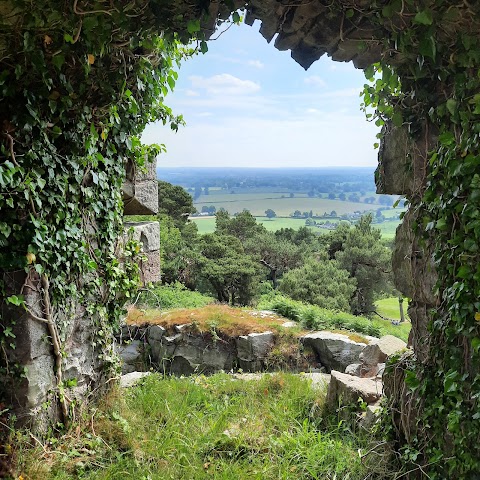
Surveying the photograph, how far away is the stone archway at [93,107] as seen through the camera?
2.13m

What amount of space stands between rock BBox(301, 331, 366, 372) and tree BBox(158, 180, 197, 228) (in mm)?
12595

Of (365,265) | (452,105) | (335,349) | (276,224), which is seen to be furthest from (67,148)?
(276,224)

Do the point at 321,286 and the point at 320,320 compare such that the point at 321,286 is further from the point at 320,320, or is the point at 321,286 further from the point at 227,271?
the point at 320,320

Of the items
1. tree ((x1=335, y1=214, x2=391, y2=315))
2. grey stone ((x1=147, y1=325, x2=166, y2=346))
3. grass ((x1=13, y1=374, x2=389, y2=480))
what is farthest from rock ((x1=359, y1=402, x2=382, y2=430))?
tree ((x1=335, y1=214, x2=391, y2=315))

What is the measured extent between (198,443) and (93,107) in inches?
94.4

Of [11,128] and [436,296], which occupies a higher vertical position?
[11,128]

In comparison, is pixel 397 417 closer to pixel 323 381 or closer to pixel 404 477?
pixel 404 477

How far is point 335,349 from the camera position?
6602 millimetres

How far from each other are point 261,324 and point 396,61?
5684mm

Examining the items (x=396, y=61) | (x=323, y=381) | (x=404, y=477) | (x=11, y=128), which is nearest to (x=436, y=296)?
(x=404, y=477)

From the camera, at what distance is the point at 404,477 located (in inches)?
94.2

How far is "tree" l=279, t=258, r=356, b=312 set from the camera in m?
13.3

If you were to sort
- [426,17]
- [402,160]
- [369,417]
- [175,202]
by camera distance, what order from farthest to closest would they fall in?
1. [175,202]
2. [369,417]
3. [402,160]
4. [426,17]

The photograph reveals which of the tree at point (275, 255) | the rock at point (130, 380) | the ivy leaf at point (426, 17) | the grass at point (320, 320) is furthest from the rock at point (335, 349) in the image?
the tree at point (275, 255)
